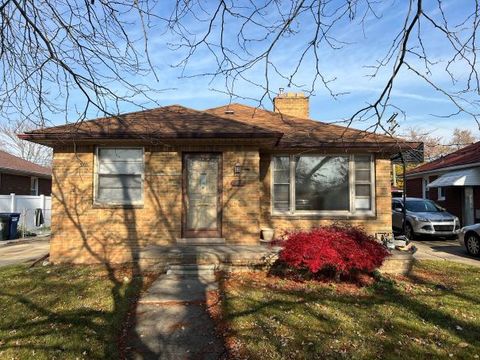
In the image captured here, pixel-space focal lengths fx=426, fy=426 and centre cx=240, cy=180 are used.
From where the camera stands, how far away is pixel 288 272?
859 cm

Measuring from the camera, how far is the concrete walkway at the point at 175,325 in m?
4.91

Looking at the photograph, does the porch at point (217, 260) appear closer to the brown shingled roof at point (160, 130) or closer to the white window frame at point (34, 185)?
the brown shingled roof at point (160, 130)

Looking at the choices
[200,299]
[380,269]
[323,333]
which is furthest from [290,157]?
[323,333]

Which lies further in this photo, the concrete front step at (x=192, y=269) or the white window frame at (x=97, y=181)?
the white window frame at (x=97, y=181)

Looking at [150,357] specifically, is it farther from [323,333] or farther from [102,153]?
[102,153]

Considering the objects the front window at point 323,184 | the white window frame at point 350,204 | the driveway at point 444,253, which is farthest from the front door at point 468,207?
the front window at point 323,184

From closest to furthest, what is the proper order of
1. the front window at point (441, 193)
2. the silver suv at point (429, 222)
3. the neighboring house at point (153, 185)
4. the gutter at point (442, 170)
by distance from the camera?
1. the neighboring house at point (153, 185)
2. the silver suv at point (429, 222)
3. the gutter at point (442, 170)
4. the front window at point (441, 193)

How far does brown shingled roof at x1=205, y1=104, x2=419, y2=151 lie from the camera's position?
1111 centimetres

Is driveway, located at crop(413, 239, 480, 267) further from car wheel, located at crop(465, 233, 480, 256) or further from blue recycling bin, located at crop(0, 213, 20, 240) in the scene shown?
blue recycling bin, located at crop(0, 213, 20, 240)

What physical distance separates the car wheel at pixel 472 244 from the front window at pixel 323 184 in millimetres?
3400

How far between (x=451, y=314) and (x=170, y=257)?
548 centimetres

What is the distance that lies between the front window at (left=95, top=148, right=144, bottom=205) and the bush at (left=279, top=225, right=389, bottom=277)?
4382mm

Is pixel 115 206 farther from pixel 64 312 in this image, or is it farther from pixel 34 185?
pixel 34 185

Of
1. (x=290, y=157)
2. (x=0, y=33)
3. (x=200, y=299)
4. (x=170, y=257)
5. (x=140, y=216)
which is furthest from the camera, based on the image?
(x=290, y=157)
